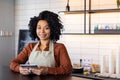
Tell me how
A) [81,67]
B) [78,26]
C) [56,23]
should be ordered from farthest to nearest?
[78,26], [81,67], [56,23]

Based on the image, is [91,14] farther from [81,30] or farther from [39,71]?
[39,71]

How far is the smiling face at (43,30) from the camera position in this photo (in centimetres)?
201

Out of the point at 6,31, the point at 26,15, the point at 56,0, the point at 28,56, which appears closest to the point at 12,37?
the point at 6,31

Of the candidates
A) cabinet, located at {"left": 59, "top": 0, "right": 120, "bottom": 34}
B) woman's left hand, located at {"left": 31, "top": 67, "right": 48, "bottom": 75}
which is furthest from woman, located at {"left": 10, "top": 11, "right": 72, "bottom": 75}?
cabinet, located at {"left": 59, "top": 0, "right": 120, "bottom": 34}

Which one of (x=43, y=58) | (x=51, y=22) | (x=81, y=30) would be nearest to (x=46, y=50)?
(x=43, y=58)

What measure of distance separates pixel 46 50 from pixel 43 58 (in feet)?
0.32

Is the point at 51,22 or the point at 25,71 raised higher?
the point at 51,22

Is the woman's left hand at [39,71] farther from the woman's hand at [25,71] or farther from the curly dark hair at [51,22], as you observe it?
the curly dark hair at [51,22]

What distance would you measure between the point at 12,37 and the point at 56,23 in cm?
231

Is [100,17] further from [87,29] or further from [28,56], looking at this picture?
[28,56]

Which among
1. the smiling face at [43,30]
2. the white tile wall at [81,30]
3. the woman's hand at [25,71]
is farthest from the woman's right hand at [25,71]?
the white tile wall at [81,30]

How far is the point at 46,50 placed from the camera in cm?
205

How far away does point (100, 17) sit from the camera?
11.2 feet

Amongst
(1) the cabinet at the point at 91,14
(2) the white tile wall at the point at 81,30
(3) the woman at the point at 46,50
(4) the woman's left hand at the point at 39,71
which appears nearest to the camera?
(4) the woman's left hand at the point at 39,71
